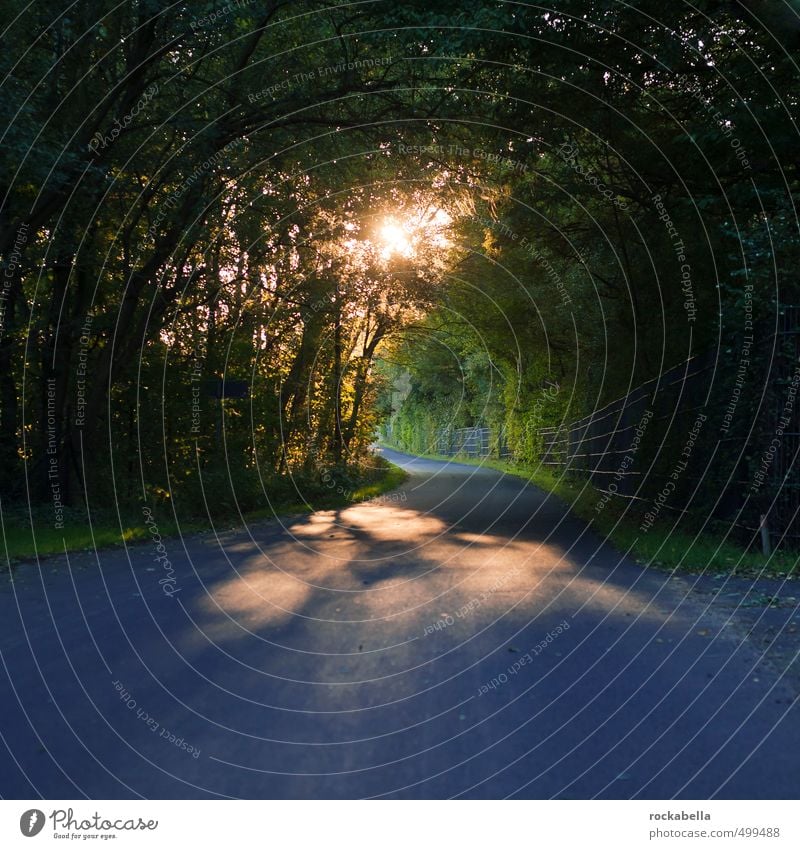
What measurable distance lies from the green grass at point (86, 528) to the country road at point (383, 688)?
2511mm

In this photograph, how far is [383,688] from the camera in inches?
233

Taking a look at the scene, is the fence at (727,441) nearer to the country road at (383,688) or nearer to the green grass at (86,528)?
the country road at (383,688)

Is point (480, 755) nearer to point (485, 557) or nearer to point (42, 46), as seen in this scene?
point (485, 557)

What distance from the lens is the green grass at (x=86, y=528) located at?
43.6ft

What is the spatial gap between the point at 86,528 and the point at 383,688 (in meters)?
11.1

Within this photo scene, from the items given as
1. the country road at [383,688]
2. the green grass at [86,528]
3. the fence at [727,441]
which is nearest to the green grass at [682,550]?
the fence at [727,441]

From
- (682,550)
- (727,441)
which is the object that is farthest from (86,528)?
(727,441)

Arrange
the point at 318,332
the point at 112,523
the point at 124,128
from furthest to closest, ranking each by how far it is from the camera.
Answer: the point at 318,332
the point at 112,523
the point at 124,128

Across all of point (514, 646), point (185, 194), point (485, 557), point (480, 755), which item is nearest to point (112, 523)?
point (185, 194)

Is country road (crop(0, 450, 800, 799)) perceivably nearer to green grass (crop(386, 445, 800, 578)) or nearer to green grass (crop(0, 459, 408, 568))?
green grass (crop(386, 445, 800, 578))

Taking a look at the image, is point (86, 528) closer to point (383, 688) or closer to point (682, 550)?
point (682, 550)

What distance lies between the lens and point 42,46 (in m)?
12.5

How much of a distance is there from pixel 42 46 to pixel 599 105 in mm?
8441

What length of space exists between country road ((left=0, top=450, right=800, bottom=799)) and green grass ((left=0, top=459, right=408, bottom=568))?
251cm
